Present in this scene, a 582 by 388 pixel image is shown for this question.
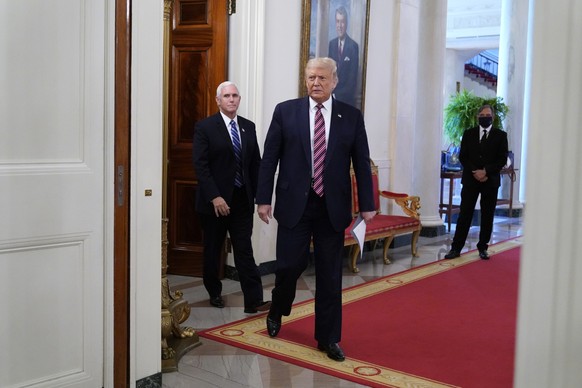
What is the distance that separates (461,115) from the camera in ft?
40.6

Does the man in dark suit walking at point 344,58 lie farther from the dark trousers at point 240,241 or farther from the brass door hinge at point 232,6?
the dark trousers at point 240,241

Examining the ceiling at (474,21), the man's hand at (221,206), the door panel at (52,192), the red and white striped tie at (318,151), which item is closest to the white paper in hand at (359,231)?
the red and white striped tie at (318,151)

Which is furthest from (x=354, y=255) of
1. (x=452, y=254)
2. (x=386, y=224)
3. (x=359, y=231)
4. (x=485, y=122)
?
(x=359, y=231)

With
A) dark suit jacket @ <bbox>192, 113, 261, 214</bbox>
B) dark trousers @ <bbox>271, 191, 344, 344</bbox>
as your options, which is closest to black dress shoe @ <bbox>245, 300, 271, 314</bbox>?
dark suit jacket @ <bbox>192, 113, 261, 214</bbox>

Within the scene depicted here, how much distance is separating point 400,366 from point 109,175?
6.72 feet

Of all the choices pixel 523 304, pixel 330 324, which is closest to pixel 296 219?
pixel 330 324

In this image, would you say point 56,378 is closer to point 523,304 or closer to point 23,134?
point 23,134

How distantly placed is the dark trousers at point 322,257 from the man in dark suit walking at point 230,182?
100 centimetres

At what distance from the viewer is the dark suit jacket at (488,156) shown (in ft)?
24.1

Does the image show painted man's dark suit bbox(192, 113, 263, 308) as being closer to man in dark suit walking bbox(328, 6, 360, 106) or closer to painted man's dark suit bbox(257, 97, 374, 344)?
painted man's dark suit bbox(257, 97, 374, 344)

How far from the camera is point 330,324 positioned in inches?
159

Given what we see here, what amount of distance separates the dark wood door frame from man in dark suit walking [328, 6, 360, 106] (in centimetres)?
455

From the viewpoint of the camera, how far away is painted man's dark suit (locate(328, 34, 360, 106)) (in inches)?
297

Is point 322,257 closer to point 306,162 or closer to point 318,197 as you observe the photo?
point 318,197
